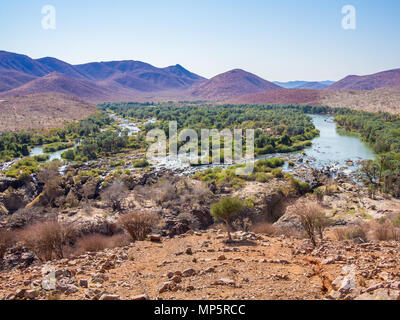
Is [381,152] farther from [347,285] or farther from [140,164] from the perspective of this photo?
[347,285]

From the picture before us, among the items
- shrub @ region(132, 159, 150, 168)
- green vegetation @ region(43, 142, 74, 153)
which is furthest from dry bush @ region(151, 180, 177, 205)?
green vegetation @ region(43, 142, 74, 153)

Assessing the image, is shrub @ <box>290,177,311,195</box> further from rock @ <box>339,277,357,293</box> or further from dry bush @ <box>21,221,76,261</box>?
rock @ <box>339,277,357,293</box>

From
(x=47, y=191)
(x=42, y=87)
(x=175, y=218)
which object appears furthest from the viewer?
(x=42, y=87)

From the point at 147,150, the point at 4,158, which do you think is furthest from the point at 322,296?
the point at 4,158

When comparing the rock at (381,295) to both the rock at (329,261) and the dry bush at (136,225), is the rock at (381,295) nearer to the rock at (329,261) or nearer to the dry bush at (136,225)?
the rock at (329,261)

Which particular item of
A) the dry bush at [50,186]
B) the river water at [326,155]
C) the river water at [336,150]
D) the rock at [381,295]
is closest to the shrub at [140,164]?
the river water at [326,155]

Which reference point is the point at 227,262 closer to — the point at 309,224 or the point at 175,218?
the point at 309,224
